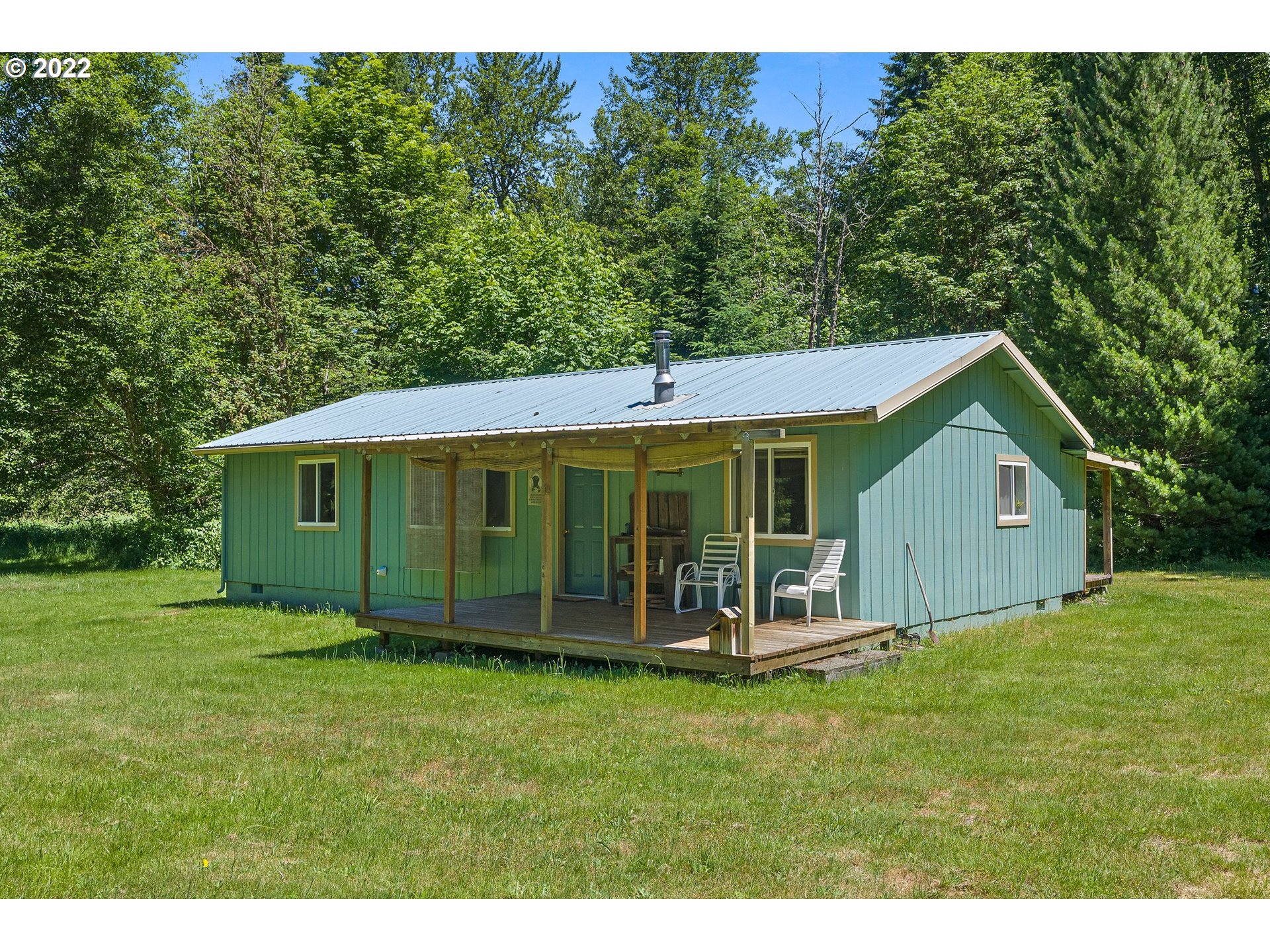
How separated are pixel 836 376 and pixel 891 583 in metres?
2.09

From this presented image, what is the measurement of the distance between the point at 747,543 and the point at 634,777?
8.74 ft

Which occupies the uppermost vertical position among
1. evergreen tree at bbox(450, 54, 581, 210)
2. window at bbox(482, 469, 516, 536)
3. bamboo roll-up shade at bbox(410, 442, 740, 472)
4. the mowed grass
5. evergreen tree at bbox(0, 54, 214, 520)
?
evergreen tree at bbox(450, 54, 581, 210)

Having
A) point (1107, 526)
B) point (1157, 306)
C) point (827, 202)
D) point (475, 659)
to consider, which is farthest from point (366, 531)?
point (827, 202)

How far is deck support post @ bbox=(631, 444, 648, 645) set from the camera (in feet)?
26.9

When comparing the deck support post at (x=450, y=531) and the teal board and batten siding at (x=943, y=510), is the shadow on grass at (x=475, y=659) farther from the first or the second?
the teal board and batten siding at (x=943, y=510)

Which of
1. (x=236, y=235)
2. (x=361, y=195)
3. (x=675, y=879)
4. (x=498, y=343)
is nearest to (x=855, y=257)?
(x=498, y=343)

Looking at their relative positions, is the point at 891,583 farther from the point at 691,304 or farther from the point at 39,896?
the point at 691,304

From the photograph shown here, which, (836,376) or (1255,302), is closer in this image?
(836,376)

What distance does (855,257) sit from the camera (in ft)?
97.9

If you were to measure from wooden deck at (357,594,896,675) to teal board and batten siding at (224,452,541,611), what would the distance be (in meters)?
1.27

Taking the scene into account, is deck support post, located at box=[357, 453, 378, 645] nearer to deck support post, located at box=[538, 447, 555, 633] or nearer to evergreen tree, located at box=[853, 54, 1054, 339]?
deck support post, located at box=[538, 447, 555, 633]

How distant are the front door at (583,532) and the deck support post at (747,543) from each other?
385cm

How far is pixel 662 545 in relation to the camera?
1055 cm

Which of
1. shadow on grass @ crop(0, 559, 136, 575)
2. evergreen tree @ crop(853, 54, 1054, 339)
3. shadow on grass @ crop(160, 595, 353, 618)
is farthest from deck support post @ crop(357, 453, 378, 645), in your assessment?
evergreen tree @ crop(853, 54, 1054, 339)
